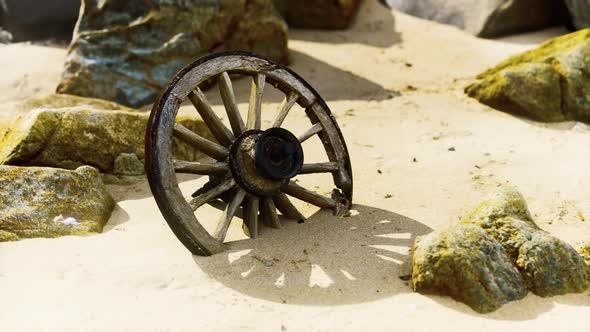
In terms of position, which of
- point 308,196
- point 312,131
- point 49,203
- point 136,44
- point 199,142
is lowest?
point 308,196

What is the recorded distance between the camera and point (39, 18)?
25.3 feet

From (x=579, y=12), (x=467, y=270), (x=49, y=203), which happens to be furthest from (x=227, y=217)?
(x=579, y=12)

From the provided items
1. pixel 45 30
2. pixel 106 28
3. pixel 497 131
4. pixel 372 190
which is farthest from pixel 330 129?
pixel 45 30

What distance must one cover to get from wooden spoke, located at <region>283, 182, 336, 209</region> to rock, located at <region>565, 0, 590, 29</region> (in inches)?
211

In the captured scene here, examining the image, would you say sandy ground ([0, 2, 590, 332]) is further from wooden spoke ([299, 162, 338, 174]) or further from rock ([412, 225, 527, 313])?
wooden spoke ([299, 162, 338, 174])

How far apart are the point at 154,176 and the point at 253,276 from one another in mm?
749

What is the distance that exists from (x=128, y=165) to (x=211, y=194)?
57.9 inches

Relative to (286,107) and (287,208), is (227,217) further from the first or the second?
(286,107)

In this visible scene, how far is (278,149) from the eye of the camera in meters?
3.65

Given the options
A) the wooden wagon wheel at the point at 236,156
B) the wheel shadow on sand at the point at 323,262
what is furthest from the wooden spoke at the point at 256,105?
the wheel shadow on sand at the point at 323,262

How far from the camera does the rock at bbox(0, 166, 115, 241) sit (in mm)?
3613

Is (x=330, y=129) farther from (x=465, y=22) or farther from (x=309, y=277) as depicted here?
(x=465, y=22)

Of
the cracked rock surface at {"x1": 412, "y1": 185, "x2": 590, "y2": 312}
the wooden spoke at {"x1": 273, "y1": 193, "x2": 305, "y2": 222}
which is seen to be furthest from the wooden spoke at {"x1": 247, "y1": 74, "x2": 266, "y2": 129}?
the cracked rock surface at {"x1": 412, "y1": 185, "x2": 590, "y2": 312}

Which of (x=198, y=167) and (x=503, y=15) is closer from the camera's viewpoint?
(x=198, y=167)
